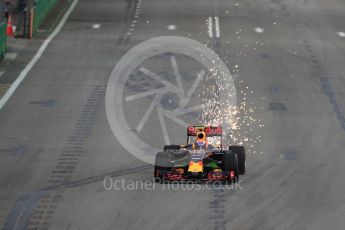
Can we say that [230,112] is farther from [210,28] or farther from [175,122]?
[210,28]

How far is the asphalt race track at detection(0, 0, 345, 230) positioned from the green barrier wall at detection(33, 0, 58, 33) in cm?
149

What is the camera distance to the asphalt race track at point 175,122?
26891 mm

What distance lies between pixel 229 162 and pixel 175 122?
8.70 meters

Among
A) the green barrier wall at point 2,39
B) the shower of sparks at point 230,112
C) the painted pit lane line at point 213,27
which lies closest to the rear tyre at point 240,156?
the shower of sparks at point 230,112

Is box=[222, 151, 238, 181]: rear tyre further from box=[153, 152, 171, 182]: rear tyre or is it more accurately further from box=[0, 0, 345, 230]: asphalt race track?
box=[153, 152, 171, 182]: rear tyre

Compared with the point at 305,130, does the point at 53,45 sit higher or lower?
lower

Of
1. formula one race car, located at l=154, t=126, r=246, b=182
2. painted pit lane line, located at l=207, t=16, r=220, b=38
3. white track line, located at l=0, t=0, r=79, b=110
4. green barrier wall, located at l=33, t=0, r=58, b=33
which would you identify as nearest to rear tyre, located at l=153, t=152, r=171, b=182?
formula one race car, located at l=154, t=126, r=246, b=182

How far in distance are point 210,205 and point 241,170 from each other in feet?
7.81

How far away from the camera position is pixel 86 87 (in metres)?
40.7

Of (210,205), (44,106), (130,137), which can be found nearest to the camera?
(210,205)

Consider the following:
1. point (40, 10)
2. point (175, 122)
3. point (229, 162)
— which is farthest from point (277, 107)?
point (40, 10)

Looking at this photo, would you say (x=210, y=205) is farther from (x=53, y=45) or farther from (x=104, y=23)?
(x=104, y=23)

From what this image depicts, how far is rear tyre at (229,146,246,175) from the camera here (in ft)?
94.6

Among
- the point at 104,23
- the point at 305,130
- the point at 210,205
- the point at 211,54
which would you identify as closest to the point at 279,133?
the point at 305,130
